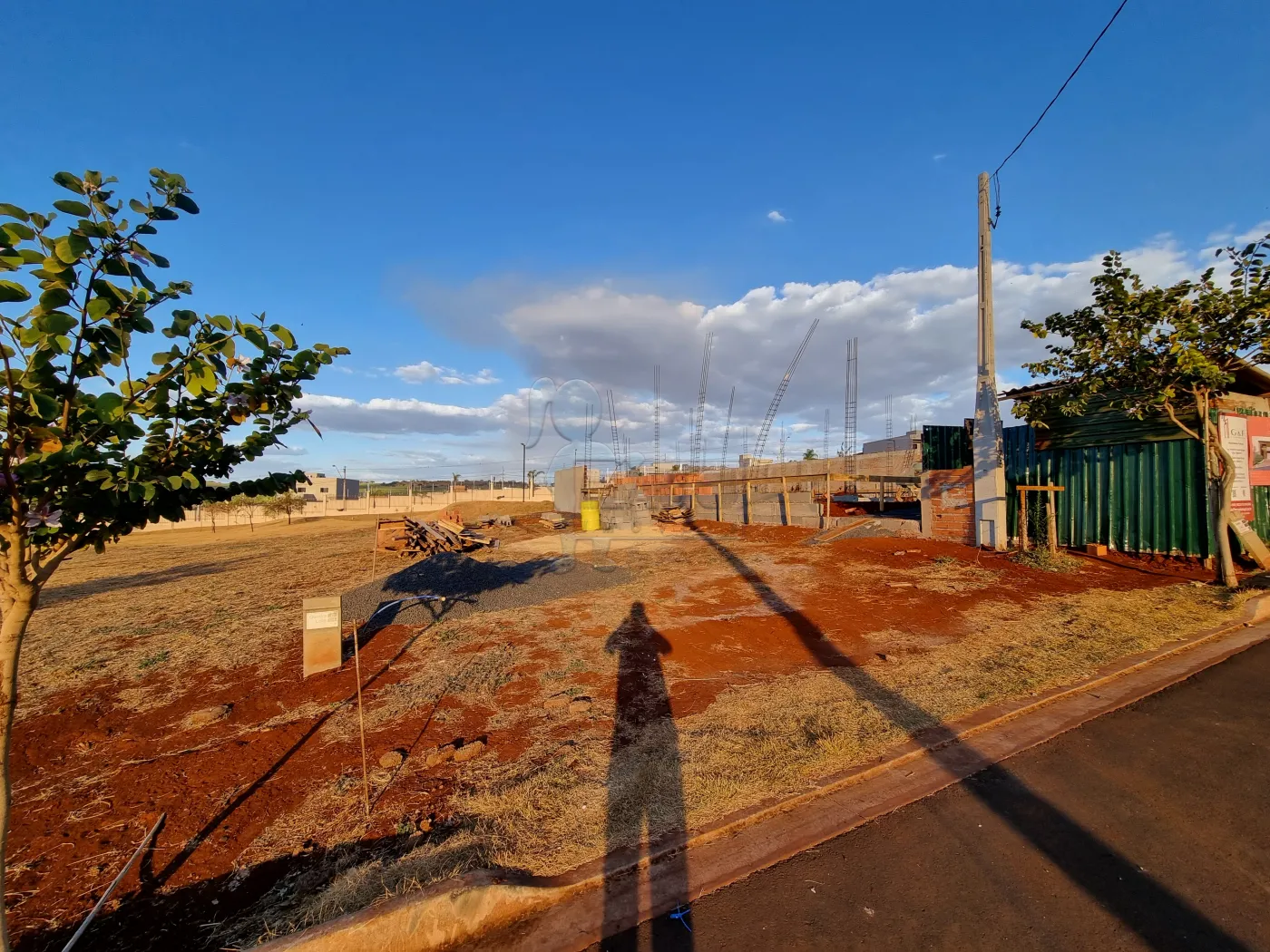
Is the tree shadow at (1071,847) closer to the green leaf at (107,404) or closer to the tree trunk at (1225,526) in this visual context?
the green leaf at (107,404)

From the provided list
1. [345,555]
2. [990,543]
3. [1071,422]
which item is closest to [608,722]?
[990,543]

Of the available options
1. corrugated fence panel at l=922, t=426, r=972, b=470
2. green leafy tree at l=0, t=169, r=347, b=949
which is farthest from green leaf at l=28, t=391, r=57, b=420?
corrugated fence panel at l=922, t=426, r=972, b=470

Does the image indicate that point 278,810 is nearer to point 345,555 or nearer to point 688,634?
point 688,634

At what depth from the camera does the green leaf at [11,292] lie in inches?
61.7

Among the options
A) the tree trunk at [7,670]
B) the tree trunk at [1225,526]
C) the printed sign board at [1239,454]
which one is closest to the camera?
the tree trunk at [7,670]

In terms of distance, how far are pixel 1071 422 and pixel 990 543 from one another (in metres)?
3.21

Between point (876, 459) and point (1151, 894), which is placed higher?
point (876, 459)

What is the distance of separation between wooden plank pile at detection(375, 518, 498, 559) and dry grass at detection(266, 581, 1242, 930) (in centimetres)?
1344

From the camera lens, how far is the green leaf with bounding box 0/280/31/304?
1566mm

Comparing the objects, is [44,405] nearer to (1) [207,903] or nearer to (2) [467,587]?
(1) [207,903]

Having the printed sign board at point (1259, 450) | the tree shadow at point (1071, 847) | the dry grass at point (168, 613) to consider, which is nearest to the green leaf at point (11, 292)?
the tree shadow at point (1071, 847)

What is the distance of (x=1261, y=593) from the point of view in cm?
750

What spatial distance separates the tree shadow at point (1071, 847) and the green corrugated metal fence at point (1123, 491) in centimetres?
999

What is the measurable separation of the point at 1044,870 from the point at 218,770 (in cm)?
536
